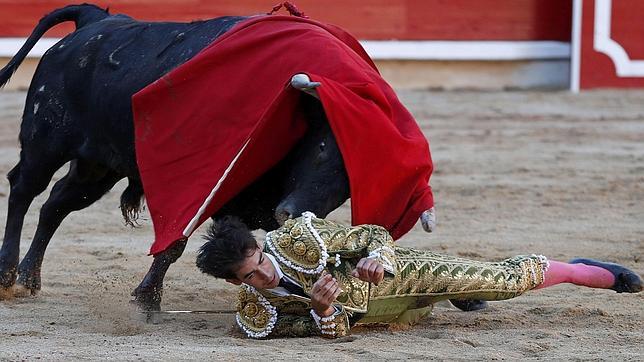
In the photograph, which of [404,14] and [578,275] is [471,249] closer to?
[578,275]

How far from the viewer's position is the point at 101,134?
3762 millimetres

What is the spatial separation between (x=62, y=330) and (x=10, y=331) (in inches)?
5.2

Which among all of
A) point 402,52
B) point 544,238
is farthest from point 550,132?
point 544,238

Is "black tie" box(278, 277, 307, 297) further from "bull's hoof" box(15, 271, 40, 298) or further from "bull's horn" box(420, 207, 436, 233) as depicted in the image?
"bull's hoof" box(15, 271, 40, 298)

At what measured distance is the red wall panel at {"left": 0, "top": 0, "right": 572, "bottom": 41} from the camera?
8.86m

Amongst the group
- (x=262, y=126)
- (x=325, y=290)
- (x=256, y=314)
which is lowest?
(x=256, y=314)

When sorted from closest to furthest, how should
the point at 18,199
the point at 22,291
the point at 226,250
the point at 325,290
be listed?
the point at 226,250
the point at 325,290
the point at 22,291
the point at 18,199

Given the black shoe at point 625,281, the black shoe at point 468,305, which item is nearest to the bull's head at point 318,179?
the black shoe at point 468,305

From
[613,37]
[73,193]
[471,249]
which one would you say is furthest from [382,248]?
[613,37]

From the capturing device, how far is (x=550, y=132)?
7.64 meters

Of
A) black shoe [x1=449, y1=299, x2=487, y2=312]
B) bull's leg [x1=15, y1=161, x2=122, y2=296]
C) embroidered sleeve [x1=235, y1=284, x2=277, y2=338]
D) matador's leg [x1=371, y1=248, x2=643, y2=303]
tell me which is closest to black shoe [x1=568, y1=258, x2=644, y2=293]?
matador's leg [x1=371, y1=248, x2=643, y2=303]

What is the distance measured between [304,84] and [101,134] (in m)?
Result: 0.87

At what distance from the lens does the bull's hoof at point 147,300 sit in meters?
3.54

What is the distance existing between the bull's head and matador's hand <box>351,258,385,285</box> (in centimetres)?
25
